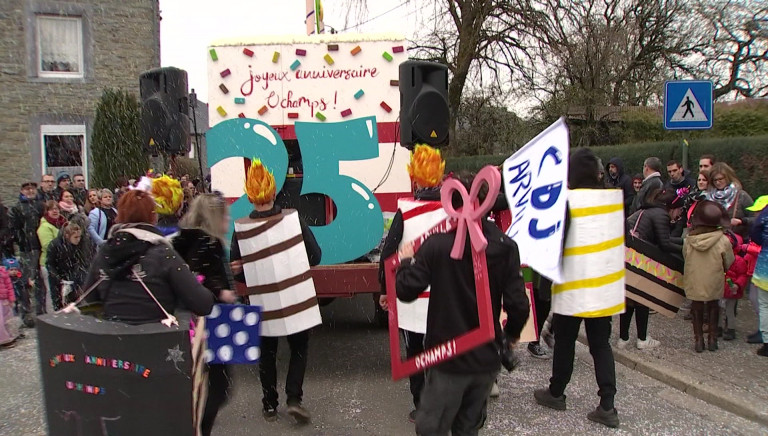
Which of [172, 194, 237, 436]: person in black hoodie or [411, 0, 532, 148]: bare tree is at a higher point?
[411, 0, 532, 148]: bare tree

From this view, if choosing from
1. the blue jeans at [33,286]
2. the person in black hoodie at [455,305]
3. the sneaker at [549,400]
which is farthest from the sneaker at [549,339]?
the blue jeans at [33,286]

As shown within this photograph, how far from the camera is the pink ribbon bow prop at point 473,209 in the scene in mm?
2714

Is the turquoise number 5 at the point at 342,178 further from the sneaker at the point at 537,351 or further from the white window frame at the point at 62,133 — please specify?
the white window frame at the point at 62,133

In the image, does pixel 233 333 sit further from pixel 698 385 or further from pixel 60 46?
pixel 60 46

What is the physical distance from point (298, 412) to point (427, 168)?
6.14 ft

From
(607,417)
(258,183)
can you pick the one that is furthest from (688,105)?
(258,183)

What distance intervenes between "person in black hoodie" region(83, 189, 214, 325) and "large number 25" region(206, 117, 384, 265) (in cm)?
269

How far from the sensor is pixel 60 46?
16.4m

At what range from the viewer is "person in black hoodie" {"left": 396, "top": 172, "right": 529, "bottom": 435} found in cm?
292

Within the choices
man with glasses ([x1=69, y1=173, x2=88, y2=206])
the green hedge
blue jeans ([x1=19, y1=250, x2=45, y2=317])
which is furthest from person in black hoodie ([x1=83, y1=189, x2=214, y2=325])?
the green hedge

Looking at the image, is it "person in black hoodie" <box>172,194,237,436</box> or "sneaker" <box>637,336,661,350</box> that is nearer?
"person in black hoodie" <box>172,194,237,436</box>

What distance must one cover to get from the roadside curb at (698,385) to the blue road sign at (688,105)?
3.02 metres

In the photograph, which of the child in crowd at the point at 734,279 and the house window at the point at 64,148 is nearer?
the child in crowd at the point at 734,279

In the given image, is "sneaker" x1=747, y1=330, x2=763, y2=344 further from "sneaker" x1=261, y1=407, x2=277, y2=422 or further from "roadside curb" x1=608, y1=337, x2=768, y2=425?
"sneaker" x1=261, y1=407, x2=277, y2=422
